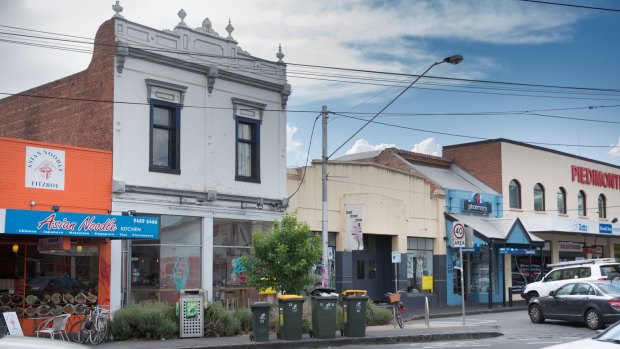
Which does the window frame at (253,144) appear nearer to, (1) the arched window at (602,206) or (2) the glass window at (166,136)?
(2) the glass window at (166,136)

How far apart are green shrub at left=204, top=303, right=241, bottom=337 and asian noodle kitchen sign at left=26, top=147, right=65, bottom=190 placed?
191 inches

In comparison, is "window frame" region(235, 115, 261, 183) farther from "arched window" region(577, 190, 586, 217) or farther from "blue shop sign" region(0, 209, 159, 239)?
"arched window" region(577, 190, 586, 217)

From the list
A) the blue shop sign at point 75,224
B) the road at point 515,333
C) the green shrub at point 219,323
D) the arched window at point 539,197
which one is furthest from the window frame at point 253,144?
the arched window at point 539,197

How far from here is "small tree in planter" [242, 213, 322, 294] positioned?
20.0 meters

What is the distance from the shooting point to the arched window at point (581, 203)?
4397 cm

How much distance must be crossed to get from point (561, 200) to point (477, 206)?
9026mm

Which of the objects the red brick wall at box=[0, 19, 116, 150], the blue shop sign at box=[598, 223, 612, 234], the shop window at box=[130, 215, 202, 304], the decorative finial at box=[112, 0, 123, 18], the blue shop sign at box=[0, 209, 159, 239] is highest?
the decorative finial at box=[112, 0, 123, 18]

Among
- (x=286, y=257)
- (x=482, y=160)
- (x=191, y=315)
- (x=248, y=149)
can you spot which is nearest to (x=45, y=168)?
(x=191, y=315)

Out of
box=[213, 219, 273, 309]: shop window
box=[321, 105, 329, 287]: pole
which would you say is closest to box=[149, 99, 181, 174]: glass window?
box=[213, 219, 273, 309]: shop window

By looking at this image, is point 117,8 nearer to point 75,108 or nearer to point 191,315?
point 75,108

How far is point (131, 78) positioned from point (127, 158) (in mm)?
2210

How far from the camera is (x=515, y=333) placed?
2134 cm

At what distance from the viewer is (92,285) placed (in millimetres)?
19750

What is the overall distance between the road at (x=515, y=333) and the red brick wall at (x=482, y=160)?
35.2 ft
